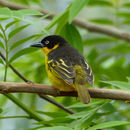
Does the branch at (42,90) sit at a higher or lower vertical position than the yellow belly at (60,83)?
lower

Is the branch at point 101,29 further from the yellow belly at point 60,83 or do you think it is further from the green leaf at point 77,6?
the green leaf at point 77,6

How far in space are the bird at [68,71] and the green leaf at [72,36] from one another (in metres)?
0.16

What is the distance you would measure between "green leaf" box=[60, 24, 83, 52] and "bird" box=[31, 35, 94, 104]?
159 mm

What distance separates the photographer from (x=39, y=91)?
246 centimetres

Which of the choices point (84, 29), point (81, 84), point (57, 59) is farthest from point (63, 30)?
point (84, 29)

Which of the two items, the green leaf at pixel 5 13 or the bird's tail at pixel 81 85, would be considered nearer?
the green leaf at pixel 5 13

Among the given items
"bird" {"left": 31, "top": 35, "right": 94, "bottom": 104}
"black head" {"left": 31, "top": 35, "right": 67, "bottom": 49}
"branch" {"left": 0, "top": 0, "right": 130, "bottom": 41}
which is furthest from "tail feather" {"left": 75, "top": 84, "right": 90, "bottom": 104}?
"branch" {"left": 0, "top": 0, "right": 130, "bottom": 41}

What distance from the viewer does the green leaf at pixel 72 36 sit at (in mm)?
3377

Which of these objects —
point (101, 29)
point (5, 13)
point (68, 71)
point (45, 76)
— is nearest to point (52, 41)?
point (45, 76)

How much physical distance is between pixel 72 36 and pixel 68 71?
28cm

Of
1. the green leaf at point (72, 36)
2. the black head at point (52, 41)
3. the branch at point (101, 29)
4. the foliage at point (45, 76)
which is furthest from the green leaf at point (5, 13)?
the branch at point (101, 29)

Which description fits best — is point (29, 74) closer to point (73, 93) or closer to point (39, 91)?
point (73, 93)

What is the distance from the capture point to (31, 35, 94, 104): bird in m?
3.07

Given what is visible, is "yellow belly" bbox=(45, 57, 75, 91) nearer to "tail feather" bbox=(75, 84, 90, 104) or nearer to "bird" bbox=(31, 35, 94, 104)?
"bird" bbox=(31, 35, 94, 104)
